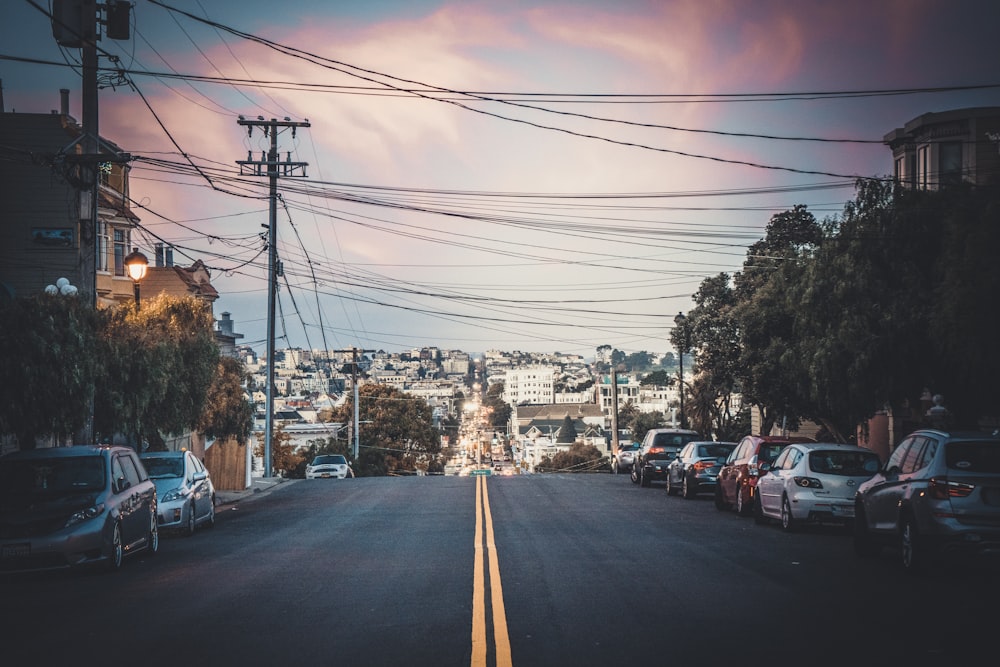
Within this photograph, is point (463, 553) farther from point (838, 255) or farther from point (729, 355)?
point (729, 355)

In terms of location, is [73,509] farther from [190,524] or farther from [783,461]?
[783,461]

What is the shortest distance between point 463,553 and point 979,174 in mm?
27971

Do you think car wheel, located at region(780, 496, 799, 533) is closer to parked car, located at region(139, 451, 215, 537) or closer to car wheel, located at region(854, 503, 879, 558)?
car wheel, located at region(854, 503, 879, 558)

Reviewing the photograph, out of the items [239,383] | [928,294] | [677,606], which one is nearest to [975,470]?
[677,606]

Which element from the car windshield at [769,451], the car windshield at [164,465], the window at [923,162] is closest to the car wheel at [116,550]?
the car windshield at [164,465]

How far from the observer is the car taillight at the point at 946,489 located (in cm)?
1352

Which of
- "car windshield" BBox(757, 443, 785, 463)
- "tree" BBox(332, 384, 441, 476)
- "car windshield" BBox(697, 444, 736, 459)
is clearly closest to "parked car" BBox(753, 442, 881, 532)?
"car windshield" BBox(757, 443, 785, 463)

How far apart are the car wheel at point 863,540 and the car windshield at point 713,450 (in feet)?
41.5

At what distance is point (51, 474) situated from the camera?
54.0ft

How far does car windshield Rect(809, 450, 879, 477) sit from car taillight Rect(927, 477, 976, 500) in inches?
244

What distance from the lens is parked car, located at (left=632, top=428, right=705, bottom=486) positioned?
114ft

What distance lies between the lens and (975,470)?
13.7 m

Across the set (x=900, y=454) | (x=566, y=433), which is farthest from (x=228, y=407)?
(x=566, y=433)

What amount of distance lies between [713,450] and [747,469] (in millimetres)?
5511
